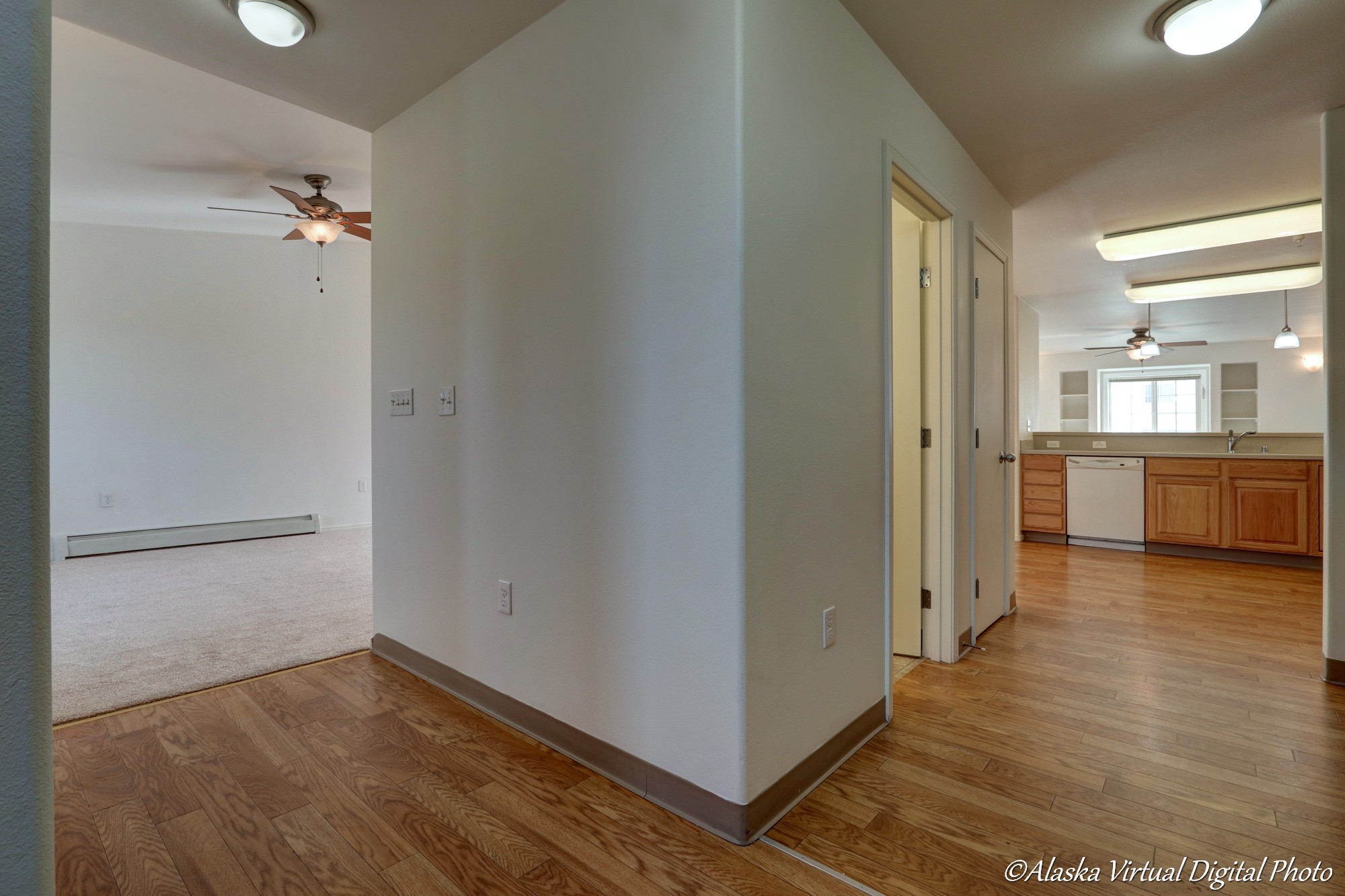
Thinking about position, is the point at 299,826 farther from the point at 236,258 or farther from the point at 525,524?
the point at 236,258

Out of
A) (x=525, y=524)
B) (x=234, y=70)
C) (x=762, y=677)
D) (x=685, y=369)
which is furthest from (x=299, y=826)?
(x=234, y=70)

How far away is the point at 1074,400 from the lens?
9977 millimetres

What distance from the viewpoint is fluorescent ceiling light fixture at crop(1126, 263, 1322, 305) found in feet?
15.6

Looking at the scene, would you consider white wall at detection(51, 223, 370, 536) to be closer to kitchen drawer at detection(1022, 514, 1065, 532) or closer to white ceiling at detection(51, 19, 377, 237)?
white ceiling at detection(51, 19, 377, 237)

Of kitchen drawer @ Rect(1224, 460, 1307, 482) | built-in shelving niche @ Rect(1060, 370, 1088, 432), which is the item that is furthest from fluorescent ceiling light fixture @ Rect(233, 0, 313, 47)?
built-in shelving niche @ Rect(1060, 370, 1088, 432)

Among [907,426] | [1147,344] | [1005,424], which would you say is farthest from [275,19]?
[1147,344]

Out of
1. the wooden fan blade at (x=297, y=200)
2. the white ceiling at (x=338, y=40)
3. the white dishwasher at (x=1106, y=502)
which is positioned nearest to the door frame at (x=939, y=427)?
the white ceiling at (x=338, y=40)

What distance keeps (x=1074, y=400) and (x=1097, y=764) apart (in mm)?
9501

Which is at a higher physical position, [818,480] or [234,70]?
[234,70]

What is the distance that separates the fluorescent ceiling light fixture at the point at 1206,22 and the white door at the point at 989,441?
3.69ft

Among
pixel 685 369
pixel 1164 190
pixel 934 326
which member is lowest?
pixel 685 369

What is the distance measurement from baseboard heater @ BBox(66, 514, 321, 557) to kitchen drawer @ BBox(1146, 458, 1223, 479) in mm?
7578

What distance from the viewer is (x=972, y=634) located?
3086 millimetres

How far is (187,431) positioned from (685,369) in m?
5.87
